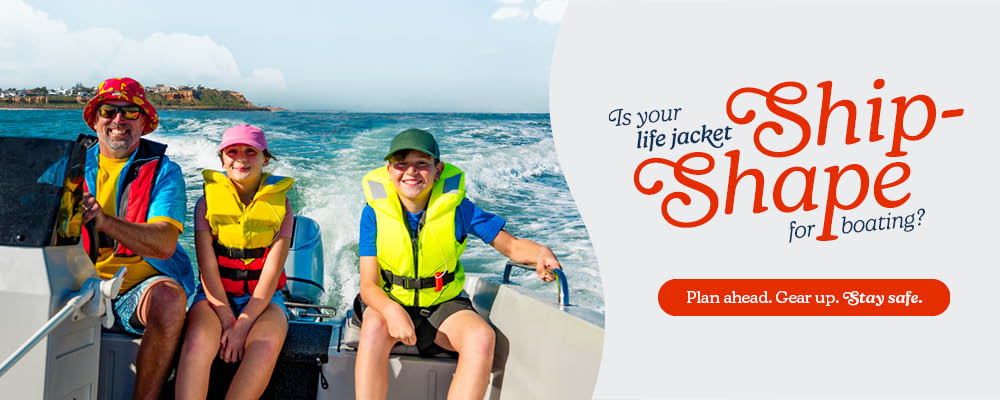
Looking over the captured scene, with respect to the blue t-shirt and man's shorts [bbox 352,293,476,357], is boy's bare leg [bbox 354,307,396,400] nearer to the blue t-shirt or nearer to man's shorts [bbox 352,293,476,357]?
man's shorts [bbox 352,293,476,357]

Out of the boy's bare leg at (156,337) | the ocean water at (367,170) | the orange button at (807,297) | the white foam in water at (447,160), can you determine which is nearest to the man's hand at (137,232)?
the boy's bare leg at (156,337)

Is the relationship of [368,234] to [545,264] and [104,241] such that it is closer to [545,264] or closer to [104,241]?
[545,264]

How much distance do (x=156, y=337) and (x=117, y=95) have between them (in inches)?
28.8

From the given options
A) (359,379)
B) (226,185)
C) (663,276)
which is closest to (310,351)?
(359,379)

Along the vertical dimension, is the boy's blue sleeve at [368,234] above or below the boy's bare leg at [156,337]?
above

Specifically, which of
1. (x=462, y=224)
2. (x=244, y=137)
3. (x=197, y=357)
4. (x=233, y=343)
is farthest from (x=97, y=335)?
(x=462, y=224)

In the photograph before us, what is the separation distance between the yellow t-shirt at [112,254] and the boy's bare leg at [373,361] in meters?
0.70

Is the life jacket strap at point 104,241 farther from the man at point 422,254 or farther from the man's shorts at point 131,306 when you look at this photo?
the man at point 422,254

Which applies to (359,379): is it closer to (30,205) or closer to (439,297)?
(439,297)

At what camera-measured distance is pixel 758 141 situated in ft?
4.81

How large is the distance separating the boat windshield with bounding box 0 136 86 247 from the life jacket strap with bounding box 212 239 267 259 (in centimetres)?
61

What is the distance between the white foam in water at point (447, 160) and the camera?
245 inches

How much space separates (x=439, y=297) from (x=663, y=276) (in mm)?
949

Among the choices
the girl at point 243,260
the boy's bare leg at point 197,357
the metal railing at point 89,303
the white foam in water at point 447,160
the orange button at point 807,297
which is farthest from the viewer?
the white foam in water at point 447,160
